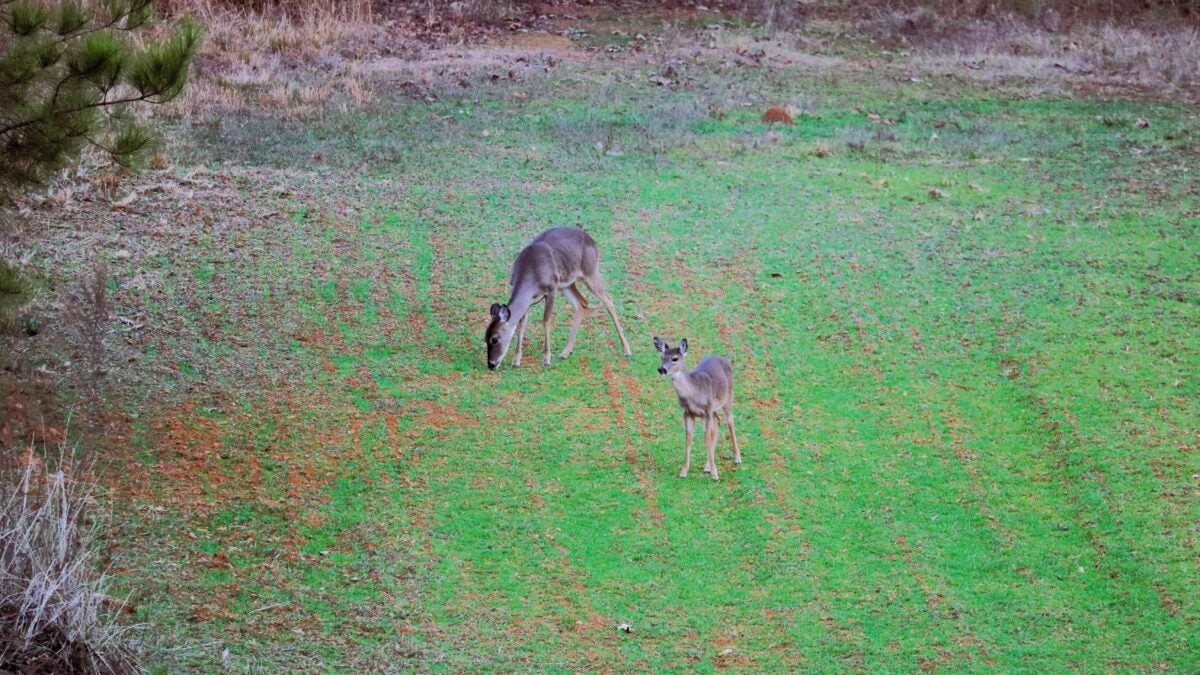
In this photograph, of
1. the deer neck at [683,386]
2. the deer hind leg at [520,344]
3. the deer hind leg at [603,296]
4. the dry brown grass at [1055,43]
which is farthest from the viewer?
the dry brown grass at [1055,43]

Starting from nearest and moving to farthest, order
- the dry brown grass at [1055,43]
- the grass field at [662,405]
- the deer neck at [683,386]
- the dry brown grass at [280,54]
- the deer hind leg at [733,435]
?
the grass field at [662,405] → the deer neck at [683,386] → the deer hind leg at [733,435] → the dry brown grass at [280,54] → the dry brown grass at [1055,43]

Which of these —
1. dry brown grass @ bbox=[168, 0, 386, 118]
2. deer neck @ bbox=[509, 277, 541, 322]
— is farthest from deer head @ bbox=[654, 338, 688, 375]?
dry brown grass @ bbox=[168, 0, 386, 118]

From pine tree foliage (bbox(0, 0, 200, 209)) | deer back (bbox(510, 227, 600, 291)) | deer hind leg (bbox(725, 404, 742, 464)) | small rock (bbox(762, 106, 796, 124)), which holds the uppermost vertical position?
pine tree foliage (bbox(0, 0, 200, 209))

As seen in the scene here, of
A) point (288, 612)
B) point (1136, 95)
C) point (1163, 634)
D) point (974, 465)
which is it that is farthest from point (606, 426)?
point (1136, 95)

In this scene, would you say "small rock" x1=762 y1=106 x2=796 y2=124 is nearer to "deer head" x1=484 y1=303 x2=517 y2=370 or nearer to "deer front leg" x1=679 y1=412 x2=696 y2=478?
"deer head" x1=484 y1=303 x2=517 y2=370

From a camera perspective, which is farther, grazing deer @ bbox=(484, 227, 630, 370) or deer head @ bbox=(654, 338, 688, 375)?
grazing deer @ bbox=(484, 227, 630, 370)

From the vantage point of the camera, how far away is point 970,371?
11.4m

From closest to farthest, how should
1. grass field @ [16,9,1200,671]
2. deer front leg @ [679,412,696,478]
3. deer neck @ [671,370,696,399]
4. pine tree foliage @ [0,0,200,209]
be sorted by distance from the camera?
grass field @ [16,9,1200,671] < pine tree foliage @ [0,0,200,209] < deer neck @ [671,370,696,399] < deer front leg @ [679,412,696,478]

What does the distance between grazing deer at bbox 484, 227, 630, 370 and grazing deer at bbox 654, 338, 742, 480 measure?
7.41 ft

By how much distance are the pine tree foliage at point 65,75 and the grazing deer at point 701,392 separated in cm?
351

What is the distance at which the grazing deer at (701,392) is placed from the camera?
922 centimetres

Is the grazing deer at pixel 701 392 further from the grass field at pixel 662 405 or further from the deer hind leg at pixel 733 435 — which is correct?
the grass field at pixel 662 405

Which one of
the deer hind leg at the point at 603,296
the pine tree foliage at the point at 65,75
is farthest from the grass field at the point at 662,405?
the pine tree foliage at the point at 65,75

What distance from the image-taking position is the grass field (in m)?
7.56
